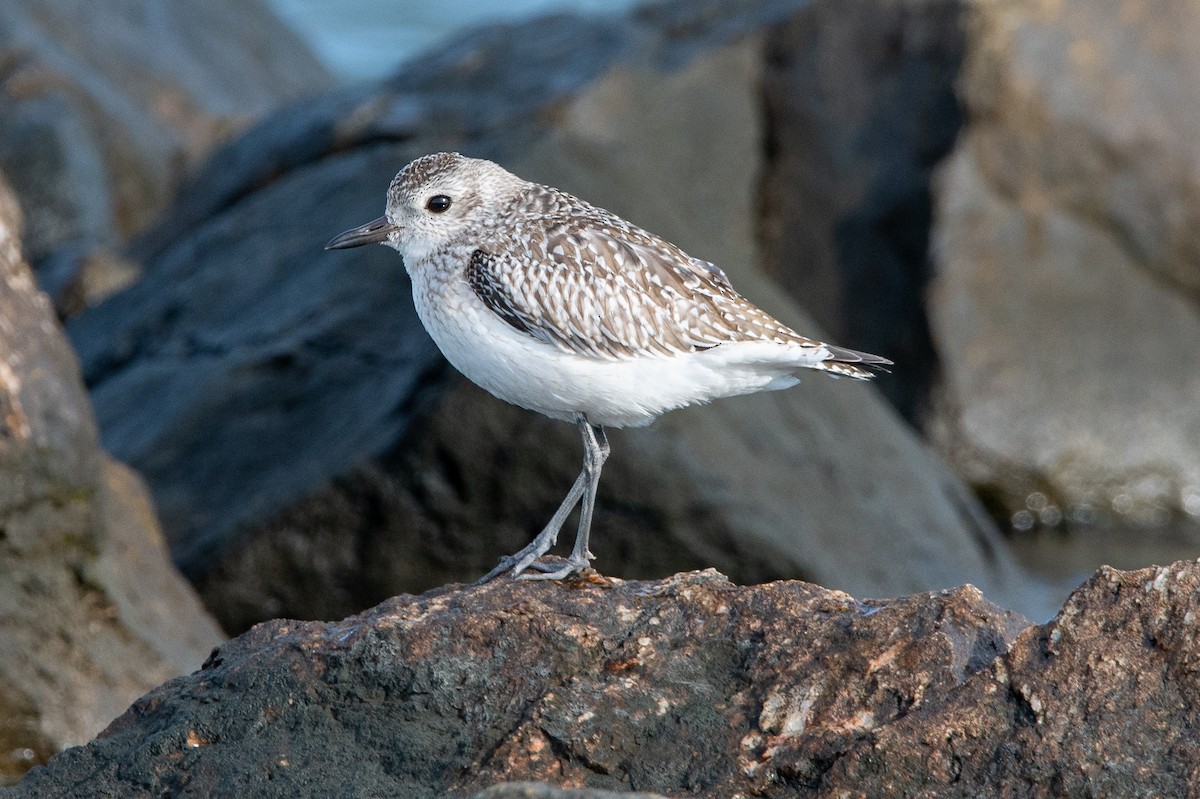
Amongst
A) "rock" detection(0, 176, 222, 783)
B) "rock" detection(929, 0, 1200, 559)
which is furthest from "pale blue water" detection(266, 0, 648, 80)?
"rock" detection(0, 176, 222, 783)

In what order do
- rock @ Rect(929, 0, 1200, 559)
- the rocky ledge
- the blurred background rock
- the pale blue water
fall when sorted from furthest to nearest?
1. the pale blue water
2. rock @ Rect(929, 0, 1200, 559)
3. the blurred background rock
4. the rocky ledge

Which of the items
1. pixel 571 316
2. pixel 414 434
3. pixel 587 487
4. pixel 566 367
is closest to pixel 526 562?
pixel 587 487

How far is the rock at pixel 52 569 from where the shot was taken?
798cm

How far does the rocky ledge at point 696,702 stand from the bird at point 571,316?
1118 millimetres

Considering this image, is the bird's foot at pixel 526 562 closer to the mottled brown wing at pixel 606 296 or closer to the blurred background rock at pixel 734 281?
the mottled brown wing at pixel 606 296

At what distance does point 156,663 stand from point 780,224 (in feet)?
28.1

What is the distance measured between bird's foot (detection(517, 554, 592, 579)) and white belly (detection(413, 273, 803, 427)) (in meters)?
0.71

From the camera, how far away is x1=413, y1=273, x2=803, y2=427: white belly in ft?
22.0

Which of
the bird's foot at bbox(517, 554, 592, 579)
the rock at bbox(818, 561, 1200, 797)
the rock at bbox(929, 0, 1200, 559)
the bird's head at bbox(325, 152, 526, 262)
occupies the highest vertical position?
the bird's head at bbox(325, 152, 526, 262)

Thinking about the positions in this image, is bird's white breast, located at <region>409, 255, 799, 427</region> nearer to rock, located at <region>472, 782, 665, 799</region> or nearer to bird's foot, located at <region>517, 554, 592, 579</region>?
bird's foot, located at <region>517, 554, 592, 579</region>

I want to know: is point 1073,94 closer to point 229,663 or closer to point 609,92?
point 609,92

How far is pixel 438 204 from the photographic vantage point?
283 inches

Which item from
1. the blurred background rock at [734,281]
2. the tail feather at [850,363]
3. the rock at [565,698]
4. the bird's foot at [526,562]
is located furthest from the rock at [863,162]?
the rock at [565,698]

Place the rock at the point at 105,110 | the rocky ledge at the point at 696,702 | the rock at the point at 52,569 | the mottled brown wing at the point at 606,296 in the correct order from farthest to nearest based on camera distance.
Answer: the rock at the point at 105,110 → the rock at the point at 52,569 → the mottled brown wing at the point at 606,296 → the rocky ledge at the point at 696,702
